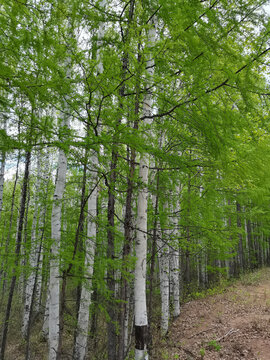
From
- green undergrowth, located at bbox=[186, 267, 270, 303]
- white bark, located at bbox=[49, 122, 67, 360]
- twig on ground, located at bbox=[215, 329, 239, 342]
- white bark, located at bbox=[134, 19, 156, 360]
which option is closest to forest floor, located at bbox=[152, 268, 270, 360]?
twig on ground, located at bbox=[215, 329, 239, 342]

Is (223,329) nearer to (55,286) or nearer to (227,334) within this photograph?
(227,334)

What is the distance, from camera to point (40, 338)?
1005cm

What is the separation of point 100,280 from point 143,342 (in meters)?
1.32

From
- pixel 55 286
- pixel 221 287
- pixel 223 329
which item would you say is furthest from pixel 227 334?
pixel 221 287

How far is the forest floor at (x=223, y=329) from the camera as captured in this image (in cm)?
577

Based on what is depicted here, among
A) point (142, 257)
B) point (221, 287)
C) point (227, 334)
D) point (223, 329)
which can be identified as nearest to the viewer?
point (142, 257)

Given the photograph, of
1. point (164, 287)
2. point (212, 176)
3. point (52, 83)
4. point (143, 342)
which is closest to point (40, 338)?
point (164, 287)

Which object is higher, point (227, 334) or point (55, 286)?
point (55, 286)

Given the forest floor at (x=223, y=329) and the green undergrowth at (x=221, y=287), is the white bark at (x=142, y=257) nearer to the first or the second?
the forest floor at (x=223, y=329)

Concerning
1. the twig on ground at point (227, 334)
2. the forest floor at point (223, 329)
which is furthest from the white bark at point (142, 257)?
the twig on ground at point (227, 334)

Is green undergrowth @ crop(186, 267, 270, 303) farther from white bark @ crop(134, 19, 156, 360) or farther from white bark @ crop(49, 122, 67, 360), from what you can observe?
white bark @ crop(134, 19, 156, 360)

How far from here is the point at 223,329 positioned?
7027 mm

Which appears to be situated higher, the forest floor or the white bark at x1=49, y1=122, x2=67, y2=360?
the white bark at x1=49, y1=122, x2=67, y2=360

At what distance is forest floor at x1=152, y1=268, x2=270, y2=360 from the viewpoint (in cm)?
577
